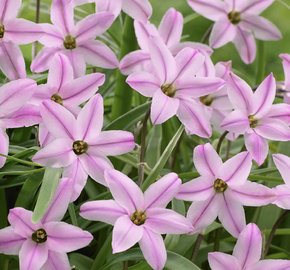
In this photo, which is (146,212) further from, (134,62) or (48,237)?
(134,62)

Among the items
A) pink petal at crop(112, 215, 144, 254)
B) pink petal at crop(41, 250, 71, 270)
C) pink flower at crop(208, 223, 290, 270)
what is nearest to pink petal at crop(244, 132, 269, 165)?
pink flower at crop(208, 223, 290, 270)

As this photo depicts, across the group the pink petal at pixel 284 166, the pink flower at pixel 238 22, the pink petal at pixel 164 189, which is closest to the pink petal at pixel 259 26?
the pink flower at pixel 238 22

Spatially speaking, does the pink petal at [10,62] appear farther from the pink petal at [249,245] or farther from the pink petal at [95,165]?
the pink petal at [249,245]

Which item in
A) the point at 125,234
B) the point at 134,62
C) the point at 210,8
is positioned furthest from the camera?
the point at 210,8

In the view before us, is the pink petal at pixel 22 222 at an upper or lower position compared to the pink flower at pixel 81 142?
lower

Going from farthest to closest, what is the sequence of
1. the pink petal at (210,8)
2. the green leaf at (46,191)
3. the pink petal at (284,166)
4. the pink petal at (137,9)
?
the pink petal at (210,8) → the pink petal at (137,9) → the pink petal at (284,166) → the green leaf at (46,191)

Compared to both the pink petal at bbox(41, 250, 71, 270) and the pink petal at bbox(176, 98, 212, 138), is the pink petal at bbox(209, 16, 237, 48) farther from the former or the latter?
the pink petal at bbox(41, 250, 71, 270)

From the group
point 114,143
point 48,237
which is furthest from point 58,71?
point 48,237
